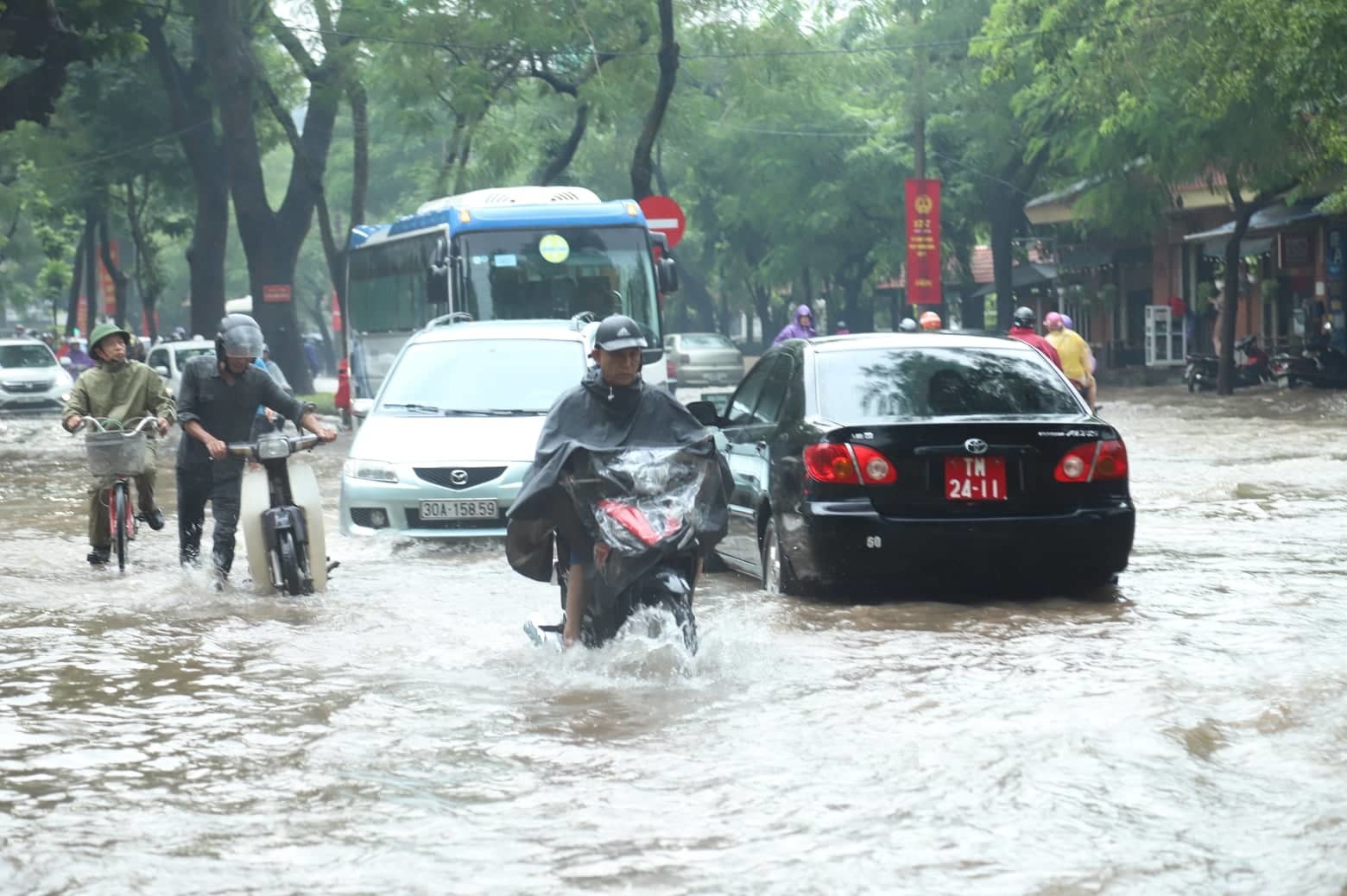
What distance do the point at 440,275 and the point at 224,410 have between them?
473 inches

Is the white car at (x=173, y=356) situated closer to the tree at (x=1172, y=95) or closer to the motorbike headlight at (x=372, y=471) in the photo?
the tree at (x=1172, y=95)

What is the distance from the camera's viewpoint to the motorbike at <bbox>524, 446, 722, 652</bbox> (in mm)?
7598

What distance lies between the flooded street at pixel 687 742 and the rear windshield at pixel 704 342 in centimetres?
3713

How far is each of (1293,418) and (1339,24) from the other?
7544mm

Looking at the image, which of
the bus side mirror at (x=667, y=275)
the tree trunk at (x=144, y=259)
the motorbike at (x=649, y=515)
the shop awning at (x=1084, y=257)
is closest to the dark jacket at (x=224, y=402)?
the motorbike at (x=649, y=515)

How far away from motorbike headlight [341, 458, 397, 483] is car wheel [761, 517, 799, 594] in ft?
10.9

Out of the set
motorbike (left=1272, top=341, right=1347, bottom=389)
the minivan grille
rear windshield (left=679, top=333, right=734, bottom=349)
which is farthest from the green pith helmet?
rear windshield (left=679, top=333, right=734, bottom=349)

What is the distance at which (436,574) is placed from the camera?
1191 cm

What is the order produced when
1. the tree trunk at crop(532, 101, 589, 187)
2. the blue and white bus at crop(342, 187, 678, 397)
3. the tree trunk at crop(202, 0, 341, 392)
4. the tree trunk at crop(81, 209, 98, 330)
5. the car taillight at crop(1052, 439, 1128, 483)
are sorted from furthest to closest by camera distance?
the tree trunk at crop(81, 209, 98, 330) < the tree trunk at crop(532, 101, 589, 187) < the tree trunk at crop(202, 0, 341, 392) < the blue and white bus at crop(342, 187, 678, 397) < the car taillight at crop(1052, 439, 1128, 483)

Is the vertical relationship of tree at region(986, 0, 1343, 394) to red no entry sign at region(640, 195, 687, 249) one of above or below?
above

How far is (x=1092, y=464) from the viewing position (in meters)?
9.66

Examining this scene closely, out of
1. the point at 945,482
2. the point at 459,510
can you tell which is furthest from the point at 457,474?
the point at 945,482

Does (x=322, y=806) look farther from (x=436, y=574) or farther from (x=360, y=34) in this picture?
(x=360, y=34)

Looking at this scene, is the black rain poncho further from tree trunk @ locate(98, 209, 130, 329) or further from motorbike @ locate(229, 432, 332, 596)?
tree trunk @ locate(98, 209, 130, 329)
